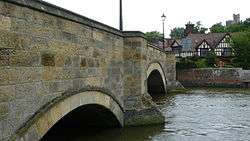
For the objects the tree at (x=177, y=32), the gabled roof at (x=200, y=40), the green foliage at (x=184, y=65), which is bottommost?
the green foliage at (x=184, y=65)

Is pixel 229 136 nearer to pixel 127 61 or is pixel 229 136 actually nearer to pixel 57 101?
pixel 127 61

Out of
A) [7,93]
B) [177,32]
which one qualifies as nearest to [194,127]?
[7,93]

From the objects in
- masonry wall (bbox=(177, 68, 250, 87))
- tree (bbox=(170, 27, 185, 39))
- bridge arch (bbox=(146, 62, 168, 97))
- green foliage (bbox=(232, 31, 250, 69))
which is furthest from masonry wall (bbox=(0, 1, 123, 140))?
tree (bbox=(170, 27, 185, 39))

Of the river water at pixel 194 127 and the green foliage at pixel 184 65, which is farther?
the green foliage at pixel 184 65

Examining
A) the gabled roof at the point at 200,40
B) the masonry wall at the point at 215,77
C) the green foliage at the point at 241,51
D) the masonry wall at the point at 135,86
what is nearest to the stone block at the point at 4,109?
the masonry wall at the point at 135,86

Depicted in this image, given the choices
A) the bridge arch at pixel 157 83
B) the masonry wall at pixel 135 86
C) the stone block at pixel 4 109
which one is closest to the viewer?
the stone block at pixel 4 109

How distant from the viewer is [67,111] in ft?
29.0

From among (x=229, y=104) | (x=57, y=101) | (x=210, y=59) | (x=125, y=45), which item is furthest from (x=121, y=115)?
(x=210, y=59)

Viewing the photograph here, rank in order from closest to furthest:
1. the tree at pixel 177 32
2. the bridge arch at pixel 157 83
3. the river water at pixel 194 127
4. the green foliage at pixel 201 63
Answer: the river water at pixel 194 127 < the bridge arch at pixel 157 83 < the green foliage at pixel 201 63 < the tree at pixel 177 32

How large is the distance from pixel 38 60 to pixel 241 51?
1762 inches

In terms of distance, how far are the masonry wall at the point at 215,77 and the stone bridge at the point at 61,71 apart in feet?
88.9

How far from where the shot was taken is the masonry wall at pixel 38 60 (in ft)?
20.9

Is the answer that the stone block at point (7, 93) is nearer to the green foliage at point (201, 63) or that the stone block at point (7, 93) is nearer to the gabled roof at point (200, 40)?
the green foliage at point (201, 63)

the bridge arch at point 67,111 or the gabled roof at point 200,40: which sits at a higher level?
the gabled roof at point 200,40
